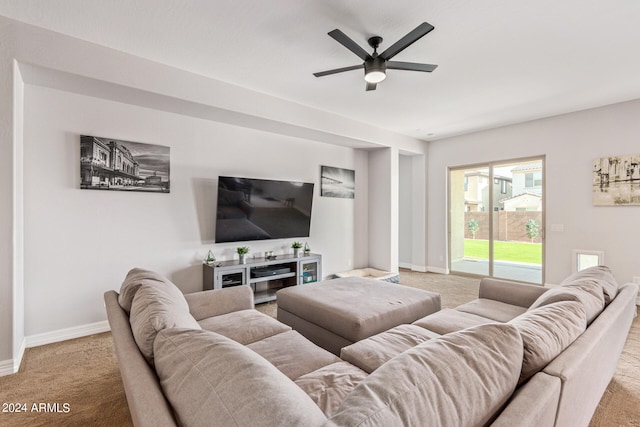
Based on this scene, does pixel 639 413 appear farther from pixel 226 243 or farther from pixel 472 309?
pixel 226 243

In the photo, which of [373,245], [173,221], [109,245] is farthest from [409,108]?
[109,245]

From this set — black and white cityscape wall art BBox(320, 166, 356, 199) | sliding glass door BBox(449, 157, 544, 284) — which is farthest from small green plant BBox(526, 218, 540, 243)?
black and white cityscape wall art BBox(320, 166, 356, 199)

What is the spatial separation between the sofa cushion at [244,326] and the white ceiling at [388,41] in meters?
2.31

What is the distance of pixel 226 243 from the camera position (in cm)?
405

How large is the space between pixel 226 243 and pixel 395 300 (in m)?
2.44

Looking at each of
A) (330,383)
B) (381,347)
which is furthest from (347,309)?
(330,383)

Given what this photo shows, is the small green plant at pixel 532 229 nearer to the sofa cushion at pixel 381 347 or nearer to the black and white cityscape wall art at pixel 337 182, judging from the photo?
the black and white cityscape wall art at pixel 337 182

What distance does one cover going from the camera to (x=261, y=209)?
4188mm

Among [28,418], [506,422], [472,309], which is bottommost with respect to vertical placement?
[28,418]

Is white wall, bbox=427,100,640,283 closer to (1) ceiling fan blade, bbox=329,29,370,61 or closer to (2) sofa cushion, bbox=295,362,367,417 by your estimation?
(1) ceiling fan blade, bbox=329,29,370,61

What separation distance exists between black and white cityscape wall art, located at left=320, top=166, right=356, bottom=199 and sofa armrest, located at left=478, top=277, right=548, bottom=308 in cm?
296

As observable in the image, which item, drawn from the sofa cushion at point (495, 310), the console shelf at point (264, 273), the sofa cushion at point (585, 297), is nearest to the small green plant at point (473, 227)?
the console shelf at point (264, 273)

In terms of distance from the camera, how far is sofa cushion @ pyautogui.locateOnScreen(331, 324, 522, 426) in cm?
66

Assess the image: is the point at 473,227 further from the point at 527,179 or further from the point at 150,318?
the point at 150,318
